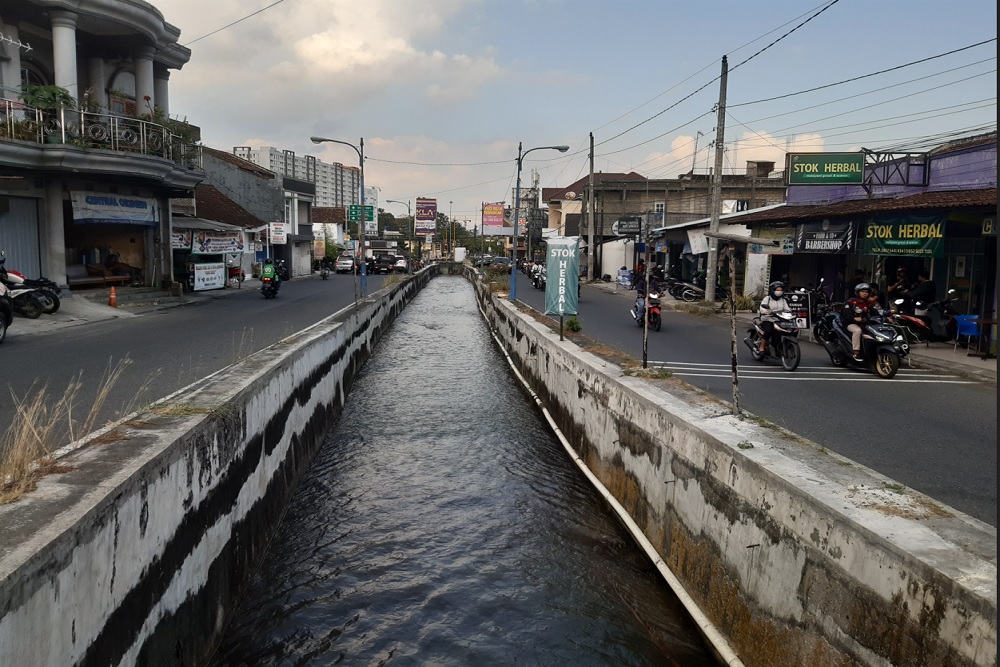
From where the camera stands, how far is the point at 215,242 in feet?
96.8

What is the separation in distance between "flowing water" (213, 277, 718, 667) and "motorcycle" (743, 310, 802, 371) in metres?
4.74

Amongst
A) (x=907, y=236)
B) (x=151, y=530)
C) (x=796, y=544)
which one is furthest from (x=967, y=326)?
(x=151, y=530)

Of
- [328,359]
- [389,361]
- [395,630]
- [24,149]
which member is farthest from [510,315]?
[395,630]

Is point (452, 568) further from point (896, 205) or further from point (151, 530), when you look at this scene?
point (896, 205)

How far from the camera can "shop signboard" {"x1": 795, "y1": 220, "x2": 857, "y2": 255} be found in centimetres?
1917

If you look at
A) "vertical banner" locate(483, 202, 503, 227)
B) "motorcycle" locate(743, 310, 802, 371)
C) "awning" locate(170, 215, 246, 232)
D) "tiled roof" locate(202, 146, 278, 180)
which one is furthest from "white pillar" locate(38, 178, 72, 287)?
"vertical banner" locate(483, 202, 503, 227)

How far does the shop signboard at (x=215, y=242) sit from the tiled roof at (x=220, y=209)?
326 inches

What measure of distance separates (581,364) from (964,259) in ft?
38.6

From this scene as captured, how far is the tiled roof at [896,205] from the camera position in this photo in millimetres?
14500

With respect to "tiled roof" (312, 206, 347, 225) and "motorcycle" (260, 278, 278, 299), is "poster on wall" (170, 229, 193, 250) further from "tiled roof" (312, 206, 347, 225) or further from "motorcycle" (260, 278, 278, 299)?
"tiled roof" (312, 206, 347, 225)

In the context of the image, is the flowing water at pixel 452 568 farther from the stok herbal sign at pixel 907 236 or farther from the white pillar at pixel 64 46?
the white pillar at pixel 64 46

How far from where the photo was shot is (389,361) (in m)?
18.4

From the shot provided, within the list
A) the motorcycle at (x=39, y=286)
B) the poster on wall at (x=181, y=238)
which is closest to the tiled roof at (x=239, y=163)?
the poster on wall at (x=181, y=238)

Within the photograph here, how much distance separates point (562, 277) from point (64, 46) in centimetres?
1746
